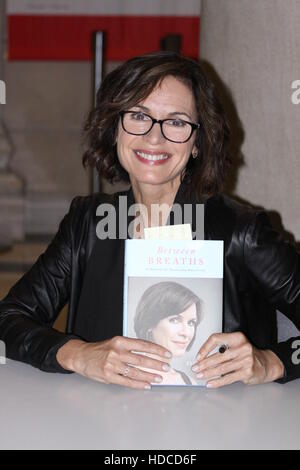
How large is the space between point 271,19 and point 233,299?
4.14ft

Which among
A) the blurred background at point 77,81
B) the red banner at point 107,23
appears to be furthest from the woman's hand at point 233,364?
the red banner at point 107,23

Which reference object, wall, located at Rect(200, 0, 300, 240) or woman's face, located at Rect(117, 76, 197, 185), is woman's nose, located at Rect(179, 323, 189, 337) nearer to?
woman's face, located at Rect(117, 76, 197, 185)

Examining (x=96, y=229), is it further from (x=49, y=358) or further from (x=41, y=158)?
(x=41, y=158)

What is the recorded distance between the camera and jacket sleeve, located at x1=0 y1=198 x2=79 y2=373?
5.71 ft

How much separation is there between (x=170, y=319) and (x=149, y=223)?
58 cm

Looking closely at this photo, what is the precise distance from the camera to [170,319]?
5.09 ft

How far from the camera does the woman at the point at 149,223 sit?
1.96m

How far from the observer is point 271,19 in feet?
9.13

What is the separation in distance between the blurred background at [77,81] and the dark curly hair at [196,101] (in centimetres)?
70

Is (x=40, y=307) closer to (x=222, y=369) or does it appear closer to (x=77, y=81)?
(x=222, y=369)

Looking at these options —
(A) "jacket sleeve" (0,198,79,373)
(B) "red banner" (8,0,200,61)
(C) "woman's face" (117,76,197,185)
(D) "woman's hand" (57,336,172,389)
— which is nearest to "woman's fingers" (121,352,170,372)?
(D) "woman's hand" (57,336,172,389)

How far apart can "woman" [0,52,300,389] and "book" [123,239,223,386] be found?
0.28m

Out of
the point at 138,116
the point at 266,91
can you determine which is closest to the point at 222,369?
the point at 138,116

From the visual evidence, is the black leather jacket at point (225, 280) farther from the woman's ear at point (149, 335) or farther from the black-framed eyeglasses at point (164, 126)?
the woman's ear at point (149, 335)
